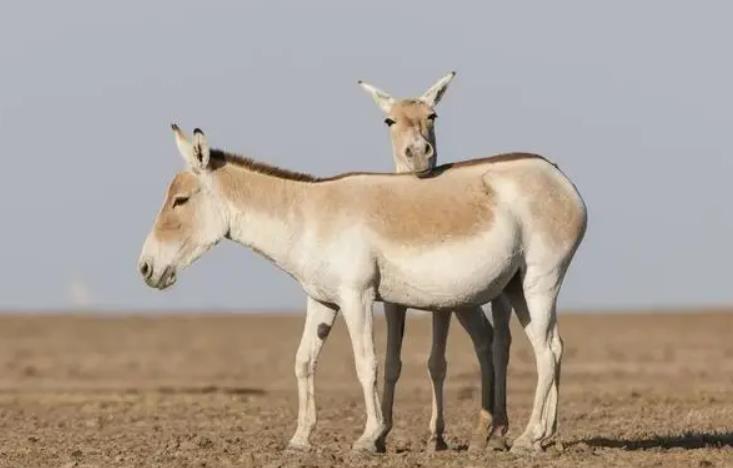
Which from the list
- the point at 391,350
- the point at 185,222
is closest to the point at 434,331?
the point at 391,350

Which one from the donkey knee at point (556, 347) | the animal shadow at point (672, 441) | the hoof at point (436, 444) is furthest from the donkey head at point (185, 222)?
the animal shadow at point (672, 441)

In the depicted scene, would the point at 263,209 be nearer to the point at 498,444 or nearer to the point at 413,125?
the point at 413,125

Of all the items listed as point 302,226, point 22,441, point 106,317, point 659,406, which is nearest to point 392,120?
point 302,226

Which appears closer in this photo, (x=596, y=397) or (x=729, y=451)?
(x=729, y=451)

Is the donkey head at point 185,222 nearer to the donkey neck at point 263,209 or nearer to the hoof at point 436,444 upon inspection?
the donkey neck at point 263,209

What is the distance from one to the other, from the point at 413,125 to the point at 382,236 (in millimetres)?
1783

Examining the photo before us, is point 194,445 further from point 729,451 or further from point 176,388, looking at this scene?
point 176,388

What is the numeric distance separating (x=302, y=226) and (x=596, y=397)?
11568 mm

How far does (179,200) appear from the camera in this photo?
1593 cm

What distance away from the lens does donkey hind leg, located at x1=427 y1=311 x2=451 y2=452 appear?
16.8 meters

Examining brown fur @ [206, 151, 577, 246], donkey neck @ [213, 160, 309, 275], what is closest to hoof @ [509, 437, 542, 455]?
brown fur @ [206, 151, 577, 246]

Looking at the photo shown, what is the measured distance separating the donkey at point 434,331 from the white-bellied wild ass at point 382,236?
652mm

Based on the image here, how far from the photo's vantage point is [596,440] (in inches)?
709

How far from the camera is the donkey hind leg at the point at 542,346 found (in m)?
15.7
